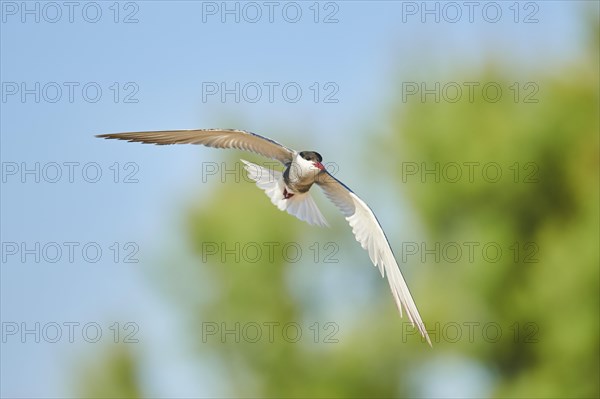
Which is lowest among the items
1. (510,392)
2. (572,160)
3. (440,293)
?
(510,392)

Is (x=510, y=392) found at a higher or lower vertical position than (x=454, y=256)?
lower

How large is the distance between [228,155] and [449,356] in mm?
3529

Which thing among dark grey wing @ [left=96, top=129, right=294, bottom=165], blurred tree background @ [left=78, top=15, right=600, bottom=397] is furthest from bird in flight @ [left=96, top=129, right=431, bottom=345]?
blurred tree background @ [left=78, top=15, right=600, bottom=397]

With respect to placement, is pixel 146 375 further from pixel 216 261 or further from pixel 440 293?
pixel 440 293

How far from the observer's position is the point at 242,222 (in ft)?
42.9

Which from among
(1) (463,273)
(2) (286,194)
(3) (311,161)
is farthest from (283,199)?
(1) (463,273)

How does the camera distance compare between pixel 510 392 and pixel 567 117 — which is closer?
pixel 510 392

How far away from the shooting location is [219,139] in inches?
242

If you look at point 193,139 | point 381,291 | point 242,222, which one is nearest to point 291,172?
point 193,139

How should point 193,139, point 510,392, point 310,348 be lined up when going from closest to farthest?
point 193,139 → point 510,392 → point 310,348

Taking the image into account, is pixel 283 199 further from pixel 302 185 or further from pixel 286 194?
pixel 302 185

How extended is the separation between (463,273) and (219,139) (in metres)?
6.83

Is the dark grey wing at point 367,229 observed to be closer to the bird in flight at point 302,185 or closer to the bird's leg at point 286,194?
the bird in flight at point 302,185

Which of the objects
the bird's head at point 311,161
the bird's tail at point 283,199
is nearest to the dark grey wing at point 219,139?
the bird's tail at point 283,199
